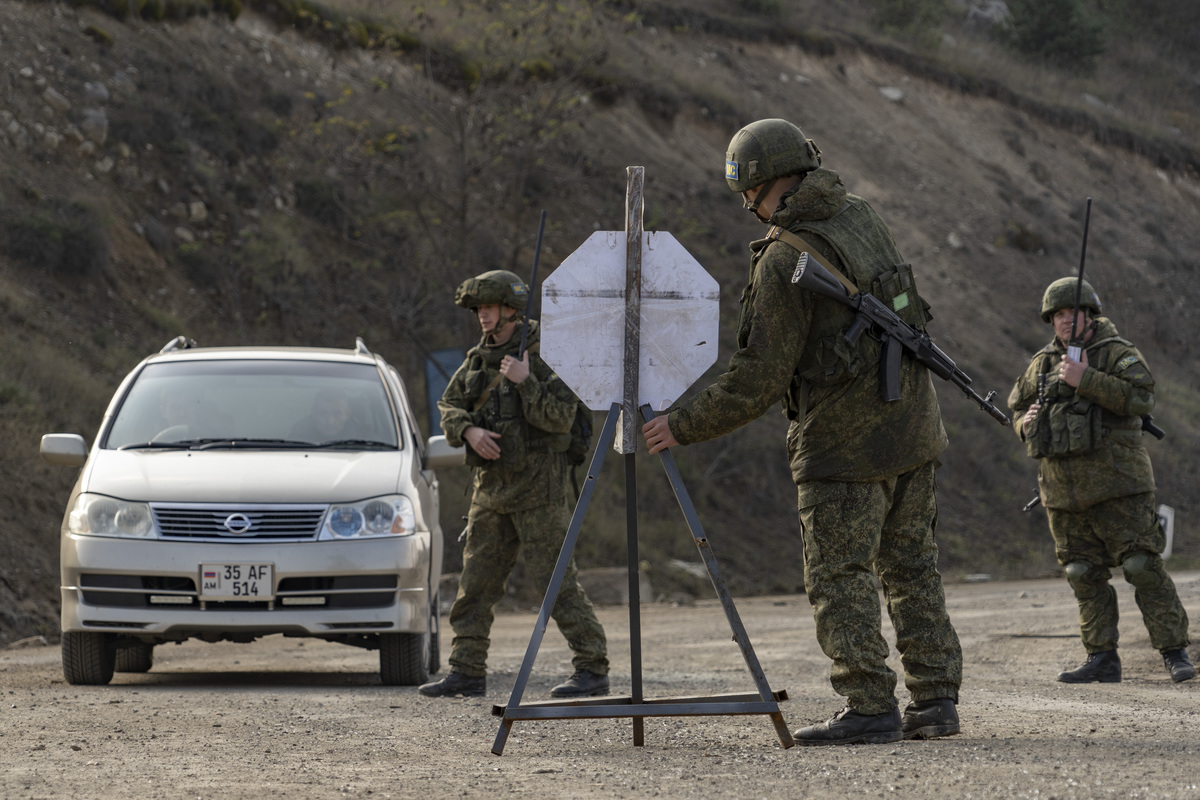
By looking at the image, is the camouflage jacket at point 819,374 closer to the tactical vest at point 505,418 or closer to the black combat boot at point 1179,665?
the tactical vest at point 505,418

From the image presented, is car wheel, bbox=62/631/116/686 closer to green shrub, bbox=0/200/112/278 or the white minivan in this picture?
the white minivan

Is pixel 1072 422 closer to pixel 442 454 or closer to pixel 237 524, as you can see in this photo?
pixel 442 454

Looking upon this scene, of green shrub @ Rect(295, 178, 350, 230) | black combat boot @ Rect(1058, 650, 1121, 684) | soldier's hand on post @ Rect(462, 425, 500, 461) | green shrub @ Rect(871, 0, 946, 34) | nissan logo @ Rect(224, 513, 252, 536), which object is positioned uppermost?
green shrub @ Rect(871, 0, 946, 34)

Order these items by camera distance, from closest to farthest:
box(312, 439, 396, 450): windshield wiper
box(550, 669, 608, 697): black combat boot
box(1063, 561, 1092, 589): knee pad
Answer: box(550, 669, 608, 697): black combat boot
box(312, 439, 396, 450): windshield wiper
box(1063, 561, 1092, 589): knee pad

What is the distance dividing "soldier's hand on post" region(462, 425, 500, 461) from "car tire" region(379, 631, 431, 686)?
1169mm

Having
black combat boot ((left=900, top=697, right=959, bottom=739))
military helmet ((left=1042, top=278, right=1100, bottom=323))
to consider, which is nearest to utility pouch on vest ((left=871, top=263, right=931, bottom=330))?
black combat boot ((left=900, top=697, right=959, bottom=739))

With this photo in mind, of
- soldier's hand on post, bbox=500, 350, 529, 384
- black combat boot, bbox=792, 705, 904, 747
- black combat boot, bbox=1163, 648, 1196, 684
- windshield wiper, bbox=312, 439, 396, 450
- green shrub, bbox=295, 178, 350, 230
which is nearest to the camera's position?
black combat boot, bbox=792, 705, 904, 747

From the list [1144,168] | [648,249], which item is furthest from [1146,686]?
[1144,168]

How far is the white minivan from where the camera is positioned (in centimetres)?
725

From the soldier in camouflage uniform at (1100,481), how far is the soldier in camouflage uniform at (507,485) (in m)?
2.91

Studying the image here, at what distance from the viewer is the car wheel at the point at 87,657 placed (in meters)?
7.58

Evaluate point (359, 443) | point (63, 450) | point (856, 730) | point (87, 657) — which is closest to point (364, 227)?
point (359, 443)

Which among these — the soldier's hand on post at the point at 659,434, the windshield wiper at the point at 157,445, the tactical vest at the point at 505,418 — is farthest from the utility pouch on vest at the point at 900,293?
the windshield wiper at the point at 157,445

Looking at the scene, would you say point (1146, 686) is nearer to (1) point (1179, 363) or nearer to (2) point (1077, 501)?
(2) point (1077, 501)
